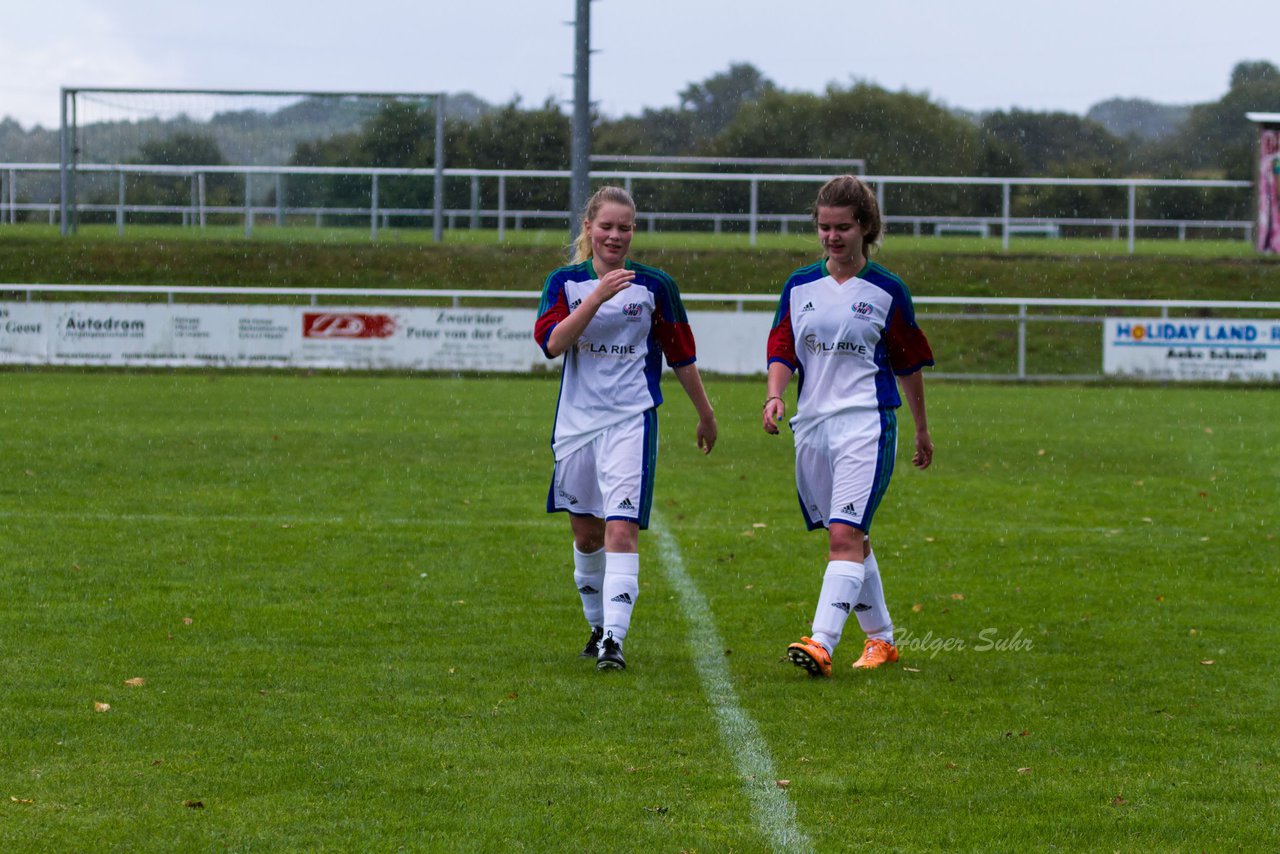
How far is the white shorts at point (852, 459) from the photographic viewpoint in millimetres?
5684

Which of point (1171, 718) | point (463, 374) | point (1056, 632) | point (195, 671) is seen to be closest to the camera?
point (1171, 718)

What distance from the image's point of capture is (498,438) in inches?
541

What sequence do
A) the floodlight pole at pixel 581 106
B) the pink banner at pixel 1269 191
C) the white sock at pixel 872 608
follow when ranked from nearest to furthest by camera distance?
the white sock at pixel 872 608 < the floodlight pole at pixel 581 106 < the pink banner at pixel 1269 191

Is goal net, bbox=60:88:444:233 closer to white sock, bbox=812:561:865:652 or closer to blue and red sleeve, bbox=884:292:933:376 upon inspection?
blue and red sleeve, bbox=884:292:933:376

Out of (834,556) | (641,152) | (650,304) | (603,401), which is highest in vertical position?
(641,152)

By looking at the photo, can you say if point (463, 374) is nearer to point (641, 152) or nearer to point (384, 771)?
point (384, 771)

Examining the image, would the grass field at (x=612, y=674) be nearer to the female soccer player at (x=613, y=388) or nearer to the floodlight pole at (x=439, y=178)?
the female soccer player at (x=613, y=388)

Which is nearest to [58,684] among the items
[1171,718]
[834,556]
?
[834,556]

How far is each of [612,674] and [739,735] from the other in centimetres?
91

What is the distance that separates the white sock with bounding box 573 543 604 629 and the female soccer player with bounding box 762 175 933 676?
0.83 meters

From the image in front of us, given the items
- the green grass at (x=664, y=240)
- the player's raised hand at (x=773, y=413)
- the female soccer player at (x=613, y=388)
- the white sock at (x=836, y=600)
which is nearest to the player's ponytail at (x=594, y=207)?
the female soccer player at (x=613, y=388)

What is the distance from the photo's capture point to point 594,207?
5.78 meters

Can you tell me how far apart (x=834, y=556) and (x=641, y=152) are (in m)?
59.7

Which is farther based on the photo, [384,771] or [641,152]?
[641,152]
